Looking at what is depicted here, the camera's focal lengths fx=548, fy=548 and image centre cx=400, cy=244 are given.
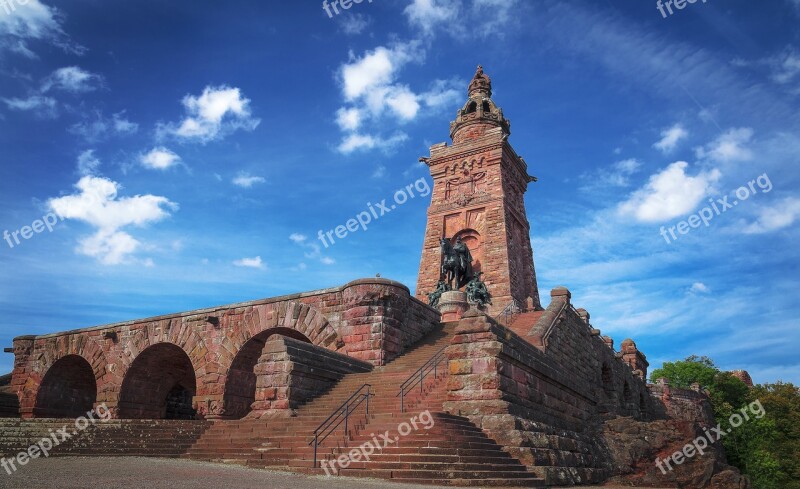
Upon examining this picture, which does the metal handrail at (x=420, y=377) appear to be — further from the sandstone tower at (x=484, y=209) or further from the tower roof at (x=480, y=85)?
the tower roof at (x=480, y=85)

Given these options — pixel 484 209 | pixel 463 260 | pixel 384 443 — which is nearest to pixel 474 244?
pixel 484 209

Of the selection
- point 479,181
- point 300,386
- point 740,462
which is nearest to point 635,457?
point 300,386

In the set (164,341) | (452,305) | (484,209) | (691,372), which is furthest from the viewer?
(691,372)

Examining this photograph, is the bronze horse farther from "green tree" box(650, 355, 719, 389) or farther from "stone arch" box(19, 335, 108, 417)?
"green tree" box(650, 355, 719, 389)

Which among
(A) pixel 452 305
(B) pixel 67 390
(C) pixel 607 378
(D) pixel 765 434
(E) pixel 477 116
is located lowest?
(D) pixel 765 434

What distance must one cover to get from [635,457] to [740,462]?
36.5 metres

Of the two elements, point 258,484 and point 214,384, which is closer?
point 258,484

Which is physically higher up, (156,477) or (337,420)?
(337,420)

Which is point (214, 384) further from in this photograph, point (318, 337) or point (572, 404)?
point (572, 404)

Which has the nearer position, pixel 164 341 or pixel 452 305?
pixel 164 341

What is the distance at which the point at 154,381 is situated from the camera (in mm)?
23094

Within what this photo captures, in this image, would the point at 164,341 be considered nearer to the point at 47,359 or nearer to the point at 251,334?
the point at 251,334

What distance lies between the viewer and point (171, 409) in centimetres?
2489

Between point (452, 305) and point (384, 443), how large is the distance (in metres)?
13.0
